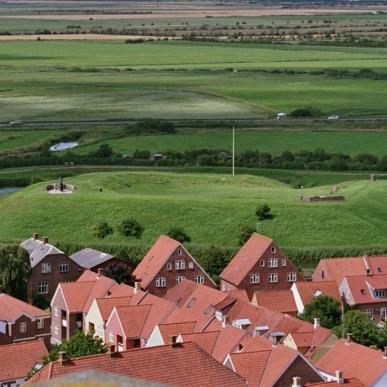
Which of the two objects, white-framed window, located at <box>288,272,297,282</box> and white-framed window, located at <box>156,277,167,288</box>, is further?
white-framed window, located at <box>288,272,297,282</box>

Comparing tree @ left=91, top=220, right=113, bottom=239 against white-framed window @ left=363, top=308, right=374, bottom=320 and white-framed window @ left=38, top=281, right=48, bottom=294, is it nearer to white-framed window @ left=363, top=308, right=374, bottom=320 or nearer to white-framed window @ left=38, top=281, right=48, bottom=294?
white-framed window @ left=38, top=281, right=48, bottom=294

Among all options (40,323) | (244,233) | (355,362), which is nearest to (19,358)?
(40,323)

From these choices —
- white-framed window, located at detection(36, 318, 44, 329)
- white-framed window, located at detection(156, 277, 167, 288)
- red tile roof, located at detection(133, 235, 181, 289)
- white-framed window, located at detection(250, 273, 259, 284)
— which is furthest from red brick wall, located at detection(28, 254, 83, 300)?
white-framed window, located at detection(250, 273, 259, 284)

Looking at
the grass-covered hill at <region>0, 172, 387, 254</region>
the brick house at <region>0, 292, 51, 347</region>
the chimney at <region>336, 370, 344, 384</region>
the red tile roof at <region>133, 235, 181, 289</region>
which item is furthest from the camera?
the grass-covered hill at <region>0, 172, 387, 254</region>

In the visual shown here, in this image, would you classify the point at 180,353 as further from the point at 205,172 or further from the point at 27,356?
the point at 205,172

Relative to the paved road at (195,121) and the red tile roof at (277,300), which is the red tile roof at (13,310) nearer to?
the red tile roof at (277,300)

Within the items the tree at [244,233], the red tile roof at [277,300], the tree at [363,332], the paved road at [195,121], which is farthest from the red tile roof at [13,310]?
the paved road at [195,121]

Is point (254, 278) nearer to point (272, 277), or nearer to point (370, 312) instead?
point (272, 277)

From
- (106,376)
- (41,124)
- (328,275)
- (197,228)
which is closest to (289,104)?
(41,124)
